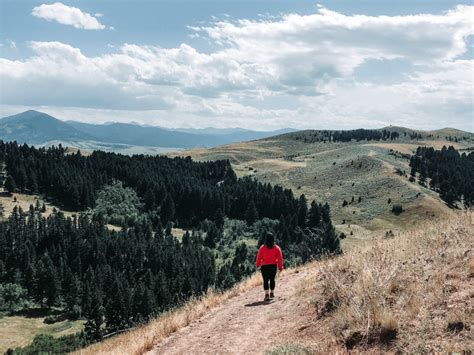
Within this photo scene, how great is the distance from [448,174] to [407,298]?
168 meters

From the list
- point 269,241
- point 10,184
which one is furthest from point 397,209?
point 269,241

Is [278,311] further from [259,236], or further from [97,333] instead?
[259,236]

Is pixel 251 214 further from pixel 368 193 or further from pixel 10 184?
pixel 10 184

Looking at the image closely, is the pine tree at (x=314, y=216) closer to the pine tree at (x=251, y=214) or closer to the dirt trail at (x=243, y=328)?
the pine tree at (x=251, y=214)

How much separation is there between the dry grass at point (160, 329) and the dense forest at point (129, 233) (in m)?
30.4

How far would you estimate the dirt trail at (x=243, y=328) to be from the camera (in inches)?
382

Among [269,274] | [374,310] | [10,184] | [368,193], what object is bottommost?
[368,193]

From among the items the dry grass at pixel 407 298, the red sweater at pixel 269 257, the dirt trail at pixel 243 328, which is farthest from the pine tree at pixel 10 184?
the dry grass at pixel 407 298

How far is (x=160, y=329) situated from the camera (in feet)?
39.3

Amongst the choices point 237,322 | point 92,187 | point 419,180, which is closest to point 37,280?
point 92,187

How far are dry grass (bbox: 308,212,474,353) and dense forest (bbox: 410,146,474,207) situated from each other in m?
131

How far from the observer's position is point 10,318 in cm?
8075

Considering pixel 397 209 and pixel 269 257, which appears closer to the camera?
pixel 269 257

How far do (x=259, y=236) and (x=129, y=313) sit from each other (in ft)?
193
